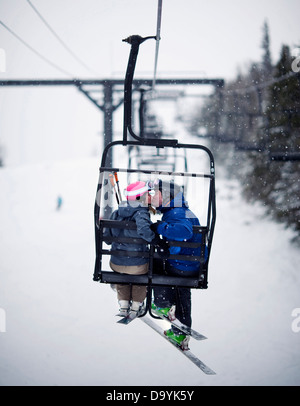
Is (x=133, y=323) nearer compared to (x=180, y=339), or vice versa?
(x=180, y=339)

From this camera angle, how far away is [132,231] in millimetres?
→ 2385

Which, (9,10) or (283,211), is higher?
(9,10)

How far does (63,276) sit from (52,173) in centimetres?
1624

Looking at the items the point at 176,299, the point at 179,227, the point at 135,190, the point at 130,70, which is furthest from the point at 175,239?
the point at 130,70

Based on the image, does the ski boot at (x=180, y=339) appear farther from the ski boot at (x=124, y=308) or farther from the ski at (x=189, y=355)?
the ski boot at (x=124, y=308)

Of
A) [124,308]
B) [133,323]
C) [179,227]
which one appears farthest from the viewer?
[133,323]

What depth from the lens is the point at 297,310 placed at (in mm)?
5172

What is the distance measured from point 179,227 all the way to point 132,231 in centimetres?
37

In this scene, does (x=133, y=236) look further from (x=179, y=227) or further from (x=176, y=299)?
(x=176, y=299)

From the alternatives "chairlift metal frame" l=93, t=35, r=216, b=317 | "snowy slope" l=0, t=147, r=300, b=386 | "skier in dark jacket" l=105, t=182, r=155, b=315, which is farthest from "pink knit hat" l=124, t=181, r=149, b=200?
"snowy slope" l=0, t=147, r=300, b=386

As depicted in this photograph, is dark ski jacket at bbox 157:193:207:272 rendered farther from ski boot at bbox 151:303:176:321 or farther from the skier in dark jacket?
ski boot at bbox 151:303:176:321

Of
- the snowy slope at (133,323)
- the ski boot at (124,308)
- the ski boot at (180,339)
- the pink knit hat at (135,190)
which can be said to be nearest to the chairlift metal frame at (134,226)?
the pink knit hat at (135,190)

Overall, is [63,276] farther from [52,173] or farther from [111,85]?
[52,173]
